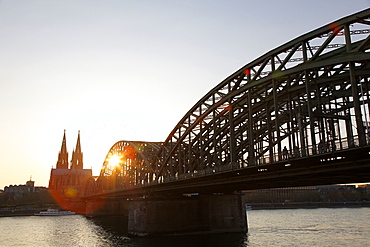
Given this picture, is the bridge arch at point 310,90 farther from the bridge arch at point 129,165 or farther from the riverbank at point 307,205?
the riverbank at point 307,205

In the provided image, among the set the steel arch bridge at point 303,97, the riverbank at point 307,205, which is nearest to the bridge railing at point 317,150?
the steel arch bridge at point 303,97

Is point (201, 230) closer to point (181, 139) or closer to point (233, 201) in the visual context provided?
point (233, 201)

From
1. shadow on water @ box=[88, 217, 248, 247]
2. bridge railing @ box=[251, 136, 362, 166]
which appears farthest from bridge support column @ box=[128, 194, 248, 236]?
bridge railing @ box=[251, 136, 362, 166]

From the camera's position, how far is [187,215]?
202 ft

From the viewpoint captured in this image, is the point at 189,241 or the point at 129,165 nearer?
the point at 189,241

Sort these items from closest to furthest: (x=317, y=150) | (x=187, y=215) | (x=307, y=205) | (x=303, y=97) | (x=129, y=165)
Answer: (x=317, y=150)
(x=303, y=97)
(x=187, y=215)
(x=129, y=165)
(x=307, y=205)

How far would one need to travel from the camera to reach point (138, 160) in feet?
279

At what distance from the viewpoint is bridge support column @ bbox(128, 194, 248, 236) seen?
59906 mm

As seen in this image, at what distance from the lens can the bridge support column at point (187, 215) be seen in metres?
59.9

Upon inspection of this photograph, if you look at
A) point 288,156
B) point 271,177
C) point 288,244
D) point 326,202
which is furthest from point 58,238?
point 326,202

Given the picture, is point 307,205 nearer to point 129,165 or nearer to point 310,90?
point 129,165

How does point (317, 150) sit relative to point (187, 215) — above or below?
above

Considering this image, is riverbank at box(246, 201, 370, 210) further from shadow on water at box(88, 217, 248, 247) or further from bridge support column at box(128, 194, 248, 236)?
shadow on water at box(88, 217, 248, 247)

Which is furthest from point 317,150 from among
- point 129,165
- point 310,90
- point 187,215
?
point 129,165
